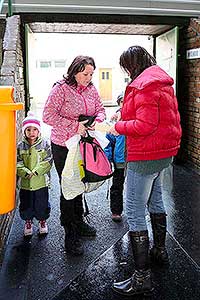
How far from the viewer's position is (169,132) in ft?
7.73

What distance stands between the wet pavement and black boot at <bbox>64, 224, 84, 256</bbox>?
65 mm

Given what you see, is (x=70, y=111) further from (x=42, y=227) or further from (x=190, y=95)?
(x=190, y=95)

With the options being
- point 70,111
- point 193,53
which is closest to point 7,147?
point 70,111

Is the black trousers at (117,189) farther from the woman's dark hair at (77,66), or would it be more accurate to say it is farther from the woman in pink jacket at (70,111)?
the woman's dark hair at (77,66)

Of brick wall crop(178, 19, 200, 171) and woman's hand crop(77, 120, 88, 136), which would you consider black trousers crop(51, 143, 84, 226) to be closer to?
woman's hand crop(77, 120, 88, 136)

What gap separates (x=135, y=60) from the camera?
2.38m

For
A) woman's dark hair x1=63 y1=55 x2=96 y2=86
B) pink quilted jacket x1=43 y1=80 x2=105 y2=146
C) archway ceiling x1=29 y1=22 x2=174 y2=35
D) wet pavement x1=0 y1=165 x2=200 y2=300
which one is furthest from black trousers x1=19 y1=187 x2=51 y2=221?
archway ceiling x1=29 y1=22 x2=174 y2=35

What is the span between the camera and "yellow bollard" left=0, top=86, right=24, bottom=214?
6.25 ft

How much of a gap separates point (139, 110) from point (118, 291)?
1219 mm

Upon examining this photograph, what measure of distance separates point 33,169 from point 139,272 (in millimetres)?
1240


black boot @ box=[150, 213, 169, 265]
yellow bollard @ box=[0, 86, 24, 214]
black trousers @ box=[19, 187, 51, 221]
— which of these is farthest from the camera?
black trousers @ box=[19, 187, 51, 221]

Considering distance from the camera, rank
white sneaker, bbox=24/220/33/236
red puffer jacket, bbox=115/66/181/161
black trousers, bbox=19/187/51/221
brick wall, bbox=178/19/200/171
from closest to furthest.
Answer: red puffer jacket, bbox=115/66/181/161 < black trousers, bbox=19/187/51/221 < white sneaker, bbox=24/220/33/236 < brick wall, bbox=178/19/200/171

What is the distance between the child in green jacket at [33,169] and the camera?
3.13 meters

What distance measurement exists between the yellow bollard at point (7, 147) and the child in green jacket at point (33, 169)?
1.07m
